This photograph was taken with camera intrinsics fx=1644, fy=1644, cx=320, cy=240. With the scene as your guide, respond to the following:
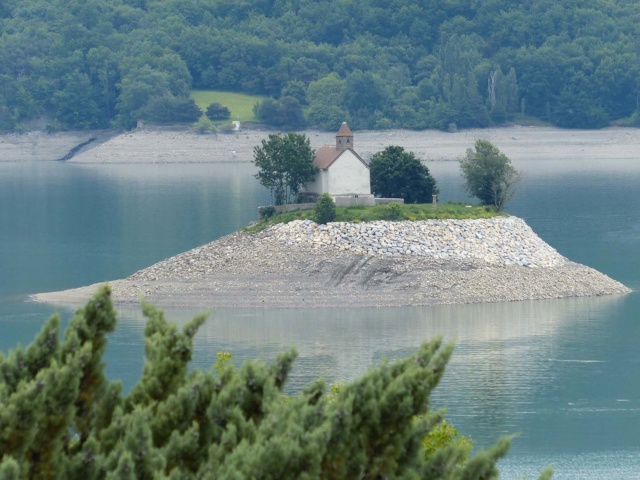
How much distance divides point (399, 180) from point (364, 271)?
20.9 feet

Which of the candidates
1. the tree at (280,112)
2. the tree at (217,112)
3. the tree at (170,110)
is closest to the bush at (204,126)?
the tree at (217,112)

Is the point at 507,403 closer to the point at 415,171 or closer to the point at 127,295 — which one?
the point at 127,295

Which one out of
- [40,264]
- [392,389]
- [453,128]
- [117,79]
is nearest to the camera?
[392,389]

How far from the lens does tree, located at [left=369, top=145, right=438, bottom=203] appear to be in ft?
174

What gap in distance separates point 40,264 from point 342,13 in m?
97.0

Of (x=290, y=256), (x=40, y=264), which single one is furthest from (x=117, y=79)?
(x=290, y=256)

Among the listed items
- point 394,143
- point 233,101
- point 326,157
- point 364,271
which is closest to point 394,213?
point 364,271

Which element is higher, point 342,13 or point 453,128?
point 342,13

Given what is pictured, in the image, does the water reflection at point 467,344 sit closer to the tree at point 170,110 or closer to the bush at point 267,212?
the bush at point 267,212

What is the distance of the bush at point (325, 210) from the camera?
161 feet

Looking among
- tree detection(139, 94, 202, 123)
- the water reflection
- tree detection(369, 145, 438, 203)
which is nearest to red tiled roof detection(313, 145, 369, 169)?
tree detection(369, 145, 438, 203)

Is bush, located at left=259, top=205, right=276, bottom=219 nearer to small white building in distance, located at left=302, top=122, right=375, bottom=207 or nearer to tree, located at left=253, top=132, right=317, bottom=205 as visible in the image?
tree, located at left=253, top=132, right=317, bottom=205

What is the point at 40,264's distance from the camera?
6034 cm

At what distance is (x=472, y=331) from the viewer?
42062 millimetres
